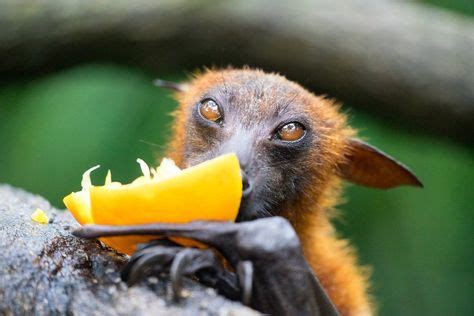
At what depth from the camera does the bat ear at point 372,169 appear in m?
4.45

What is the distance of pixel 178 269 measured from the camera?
241 cm

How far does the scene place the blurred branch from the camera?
19.3 ft

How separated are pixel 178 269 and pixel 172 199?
0.92ft

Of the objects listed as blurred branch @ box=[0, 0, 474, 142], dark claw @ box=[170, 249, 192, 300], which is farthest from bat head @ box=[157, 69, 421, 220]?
blurred branch @ box=[0, 0, 474, 142]

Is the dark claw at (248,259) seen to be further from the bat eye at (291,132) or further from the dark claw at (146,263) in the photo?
the bat eye at (291,132)

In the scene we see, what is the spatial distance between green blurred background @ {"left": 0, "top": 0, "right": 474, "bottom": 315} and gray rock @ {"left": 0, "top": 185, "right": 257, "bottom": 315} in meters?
4.18

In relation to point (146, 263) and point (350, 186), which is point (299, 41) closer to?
point (350, 186)

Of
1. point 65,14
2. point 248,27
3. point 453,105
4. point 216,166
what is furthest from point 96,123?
point 216,166

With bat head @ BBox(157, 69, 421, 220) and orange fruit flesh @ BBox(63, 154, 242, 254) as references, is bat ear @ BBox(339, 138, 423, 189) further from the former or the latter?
orange fruit flesh @ BBox(63, 154, 242, 254)

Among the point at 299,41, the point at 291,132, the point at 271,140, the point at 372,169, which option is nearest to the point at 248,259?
the point at 271,140

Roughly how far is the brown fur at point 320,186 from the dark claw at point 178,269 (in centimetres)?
151

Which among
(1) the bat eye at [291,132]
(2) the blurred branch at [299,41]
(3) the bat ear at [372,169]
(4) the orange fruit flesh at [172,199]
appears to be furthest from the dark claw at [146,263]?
(2) the blurred branch at [299,41]

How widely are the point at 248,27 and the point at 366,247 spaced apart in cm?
282

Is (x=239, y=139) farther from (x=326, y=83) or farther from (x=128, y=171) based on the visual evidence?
(x=128, y=171)
